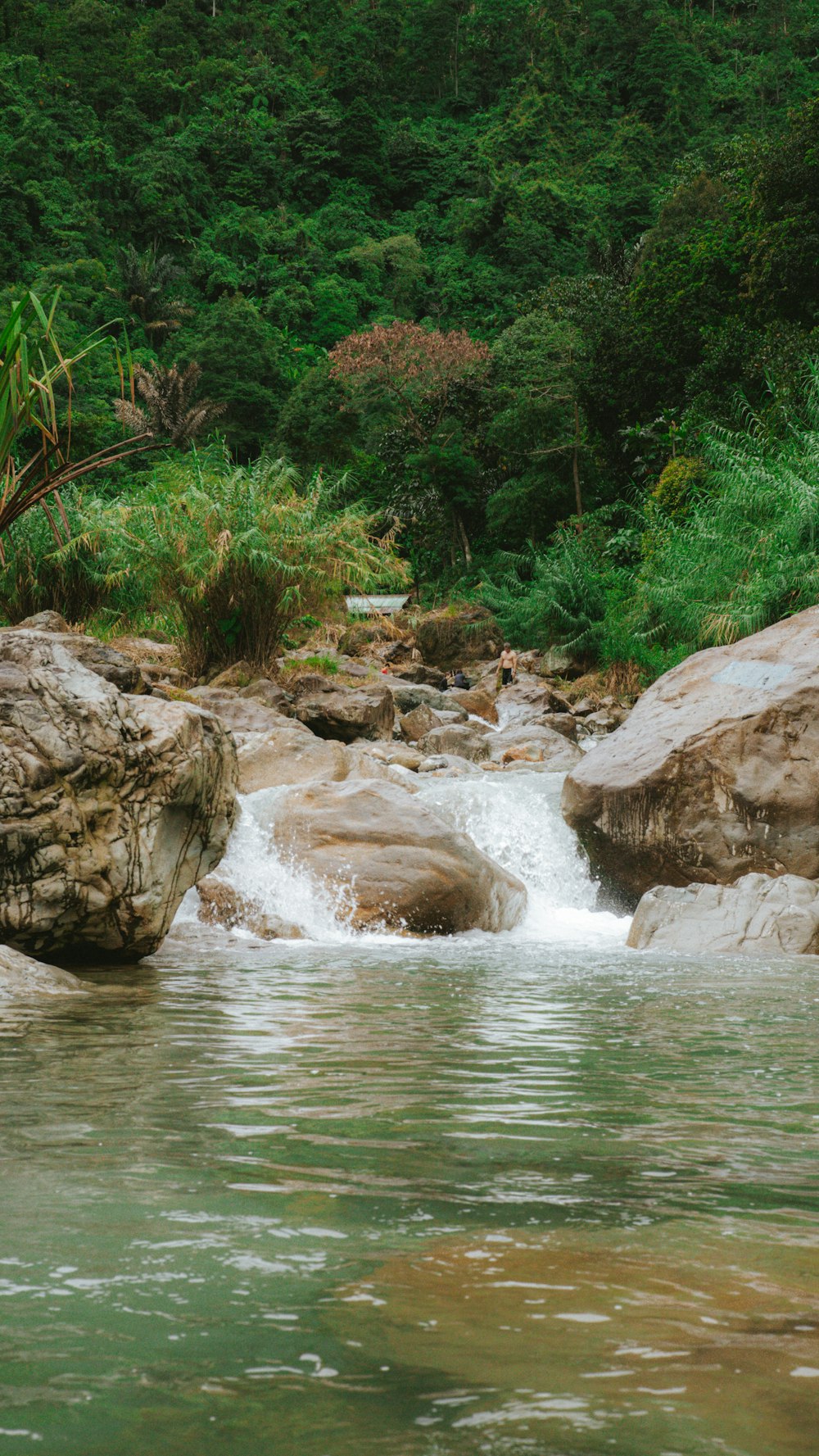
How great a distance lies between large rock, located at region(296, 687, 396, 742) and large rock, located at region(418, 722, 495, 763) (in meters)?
0.50

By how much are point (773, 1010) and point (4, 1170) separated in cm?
354

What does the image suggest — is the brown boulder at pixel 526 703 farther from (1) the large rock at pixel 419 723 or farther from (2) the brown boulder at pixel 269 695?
(2) the brown boulder at pixel 269 695

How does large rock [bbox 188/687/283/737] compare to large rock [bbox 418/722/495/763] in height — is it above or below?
above

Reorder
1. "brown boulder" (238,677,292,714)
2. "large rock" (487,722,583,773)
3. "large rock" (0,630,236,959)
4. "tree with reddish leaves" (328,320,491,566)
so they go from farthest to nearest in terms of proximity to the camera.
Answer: "tree with reddish leaves" (328,320,491,566) → "large rock" (487,722,583,773) → "brown boulder" (238,677,292,714) → "large rock" (0,630,236,959)

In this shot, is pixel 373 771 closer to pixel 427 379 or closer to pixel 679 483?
pixel 679 483

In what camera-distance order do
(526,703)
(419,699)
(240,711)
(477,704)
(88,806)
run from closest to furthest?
(88,806) < (240,711) < (419,699) < (477,704) < (526,703)

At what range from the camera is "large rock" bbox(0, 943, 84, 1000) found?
5312mm

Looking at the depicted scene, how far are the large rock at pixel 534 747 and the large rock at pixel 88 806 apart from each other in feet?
24.7

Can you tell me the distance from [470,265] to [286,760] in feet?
166

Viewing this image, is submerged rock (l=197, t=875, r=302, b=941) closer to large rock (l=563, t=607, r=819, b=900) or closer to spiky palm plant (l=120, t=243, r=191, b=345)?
large rock (l=563, t=607, r=819, b=900)

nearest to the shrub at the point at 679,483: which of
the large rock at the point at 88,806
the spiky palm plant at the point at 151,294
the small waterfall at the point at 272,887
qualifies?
the small waterfall at the point at 272,887

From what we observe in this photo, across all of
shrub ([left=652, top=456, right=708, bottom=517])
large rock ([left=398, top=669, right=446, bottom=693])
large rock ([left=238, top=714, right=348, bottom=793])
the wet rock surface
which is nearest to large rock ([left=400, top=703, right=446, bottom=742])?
large rock ([left=238, top=714, right=348, bottom=793])

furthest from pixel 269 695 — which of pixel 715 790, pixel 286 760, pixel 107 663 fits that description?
pixel 715 790

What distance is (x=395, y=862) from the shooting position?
8.54 meters
